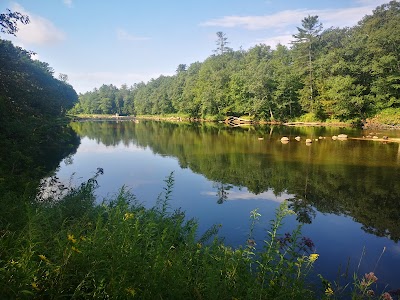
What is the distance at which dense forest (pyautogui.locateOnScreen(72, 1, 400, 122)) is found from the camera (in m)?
48.7

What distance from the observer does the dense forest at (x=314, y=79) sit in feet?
→ 160

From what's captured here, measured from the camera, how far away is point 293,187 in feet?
52.8

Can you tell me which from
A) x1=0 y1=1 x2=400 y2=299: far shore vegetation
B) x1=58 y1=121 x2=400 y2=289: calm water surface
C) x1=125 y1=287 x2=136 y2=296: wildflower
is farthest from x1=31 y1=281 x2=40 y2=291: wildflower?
x1=58 y1=121 x2=400 y2=289: calm water surface

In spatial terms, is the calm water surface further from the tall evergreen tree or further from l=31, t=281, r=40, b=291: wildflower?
the tall evergreen tree

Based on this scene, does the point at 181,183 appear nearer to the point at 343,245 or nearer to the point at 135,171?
the point at 135,171

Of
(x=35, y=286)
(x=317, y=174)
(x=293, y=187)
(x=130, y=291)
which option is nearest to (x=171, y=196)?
(x=293, y=187)

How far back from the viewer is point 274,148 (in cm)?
2906

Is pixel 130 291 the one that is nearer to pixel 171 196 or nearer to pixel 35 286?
pixel 35 286

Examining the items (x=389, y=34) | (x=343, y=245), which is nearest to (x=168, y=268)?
(x=343, y=245)

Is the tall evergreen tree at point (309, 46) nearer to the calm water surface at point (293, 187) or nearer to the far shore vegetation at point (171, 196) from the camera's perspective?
the far shore vegetation at point (171, 196)

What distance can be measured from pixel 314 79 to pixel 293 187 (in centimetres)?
4979

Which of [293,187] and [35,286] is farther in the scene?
[293,187]

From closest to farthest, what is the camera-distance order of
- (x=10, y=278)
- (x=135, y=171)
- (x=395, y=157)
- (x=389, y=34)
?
(x=10, y=278) → (x=135, y=171) → (x=395, y=157) → (x=389, y=34)

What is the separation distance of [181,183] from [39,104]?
35.4 ft
